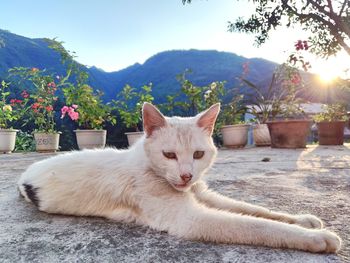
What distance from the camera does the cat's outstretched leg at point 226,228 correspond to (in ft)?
3.38

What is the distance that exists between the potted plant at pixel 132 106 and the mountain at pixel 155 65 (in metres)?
9.28

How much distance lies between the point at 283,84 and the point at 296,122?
6.21 ft

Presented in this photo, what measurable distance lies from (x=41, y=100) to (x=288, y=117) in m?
5.37

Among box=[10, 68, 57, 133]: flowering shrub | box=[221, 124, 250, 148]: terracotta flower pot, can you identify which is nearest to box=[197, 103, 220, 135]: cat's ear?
box=[221, 124, 250, 148]: terracotta flower pot

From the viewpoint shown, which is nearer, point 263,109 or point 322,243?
point 322,243

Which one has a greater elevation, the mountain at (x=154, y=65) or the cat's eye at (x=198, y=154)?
the mountain at (x=154, y=65)

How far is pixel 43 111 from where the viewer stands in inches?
247

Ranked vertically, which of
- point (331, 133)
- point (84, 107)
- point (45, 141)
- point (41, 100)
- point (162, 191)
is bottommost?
point (45, 141)

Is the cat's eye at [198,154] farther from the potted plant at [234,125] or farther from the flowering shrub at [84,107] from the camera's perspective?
the potted plant at [234,125]

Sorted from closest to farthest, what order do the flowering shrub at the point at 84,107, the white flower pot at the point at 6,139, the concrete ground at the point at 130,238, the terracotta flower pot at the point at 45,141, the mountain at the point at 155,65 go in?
the concrete ground at the point at 130,238 → the white flower pot at the point at 6,139 → the terracotta flower pot at the point at 45,141 → the flowering shrub at the point at 84,107 → the mountain at the point at 155,65

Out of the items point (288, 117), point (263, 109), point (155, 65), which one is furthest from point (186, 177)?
point (155, 65)

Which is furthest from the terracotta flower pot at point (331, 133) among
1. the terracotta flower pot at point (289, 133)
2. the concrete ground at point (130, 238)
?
the concrete ground at point (130, 238)

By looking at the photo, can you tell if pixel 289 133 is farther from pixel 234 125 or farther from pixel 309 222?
pixel 309 222

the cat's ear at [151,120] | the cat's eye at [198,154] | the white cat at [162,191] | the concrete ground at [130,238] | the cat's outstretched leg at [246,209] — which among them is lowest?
the concrete ground at [130,238]
